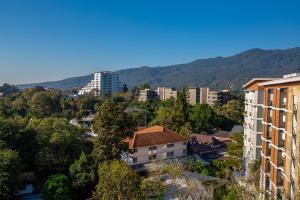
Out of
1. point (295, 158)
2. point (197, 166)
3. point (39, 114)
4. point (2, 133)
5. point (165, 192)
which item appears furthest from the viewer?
point (39, 114)

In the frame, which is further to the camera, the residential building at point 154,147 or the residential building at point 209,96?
the residential building at point 209,96

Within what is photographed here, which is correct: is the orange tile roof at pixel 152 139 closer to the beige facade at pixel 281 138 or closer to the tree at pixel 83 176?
the tree at pixel 83 176

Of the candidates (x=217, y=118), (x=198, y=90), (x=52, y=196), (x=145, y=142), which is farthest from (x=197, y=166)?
(x=198, y=90)

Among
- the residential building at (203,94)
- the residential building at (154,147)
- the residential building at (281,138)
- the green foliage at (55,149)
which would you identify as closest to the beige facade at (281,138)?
the residential building at (281,138)

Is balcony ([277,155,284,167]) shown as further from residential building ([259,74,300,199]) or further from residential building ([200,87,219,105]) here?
residential building ([200,87,219,105])

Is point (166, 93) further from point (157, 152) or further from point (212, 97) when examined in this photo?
point (157, 152)

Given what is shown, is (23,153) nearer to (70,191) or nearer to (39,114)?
(70,191)
